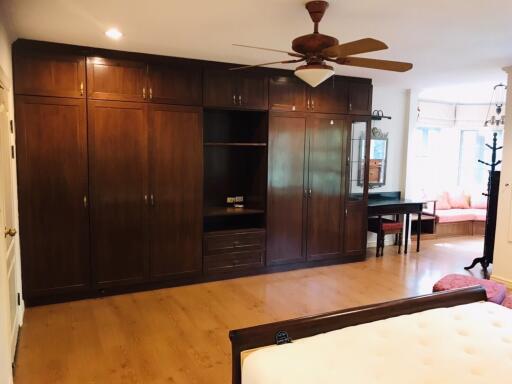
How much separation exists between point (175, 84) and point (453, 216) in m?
5.46

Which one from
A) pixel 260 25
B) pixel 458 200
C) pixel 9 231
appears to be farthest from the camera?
pixel 458 200

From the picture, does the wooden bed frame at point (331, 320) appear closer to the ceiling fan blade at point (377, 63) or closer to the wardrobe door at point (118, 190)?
the ceiling fan blade at point (377, 63)

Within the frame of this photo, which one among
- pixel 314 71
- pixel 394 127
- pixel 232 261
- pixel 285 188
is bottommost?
pixel 232 261

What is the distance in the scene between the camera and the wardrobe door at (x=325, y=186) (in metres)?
4.86

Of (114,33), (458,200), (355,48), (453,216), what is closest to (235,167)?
(114,33)

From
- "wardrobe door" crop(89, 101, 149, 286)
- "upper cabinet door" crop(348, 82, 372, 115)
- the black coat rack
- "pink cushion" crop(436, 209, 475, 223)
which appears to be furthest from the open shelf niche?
"pink cushion" crop(436, 209, 475, 223)

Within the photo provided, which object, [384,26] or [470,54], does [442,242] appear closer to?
[470,54]

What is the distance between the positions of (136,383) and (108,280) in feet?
5.31

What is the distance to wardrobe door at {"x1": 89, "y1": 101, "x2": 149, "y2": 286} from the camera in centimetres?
378

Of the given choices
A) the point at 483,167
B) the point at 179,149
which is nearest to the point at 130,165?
the point at 179,149

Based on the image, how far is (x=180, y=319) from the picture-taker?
11.4ft

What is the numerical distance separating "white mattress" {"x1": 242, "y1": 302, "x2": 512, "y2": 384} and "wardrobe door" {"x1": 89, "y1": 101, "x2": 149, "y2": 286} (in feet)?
8.24

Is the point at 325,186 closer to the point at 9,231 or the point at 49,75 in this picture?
the point at 49,75

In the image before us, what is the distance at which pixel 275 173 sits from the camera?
4.66m
